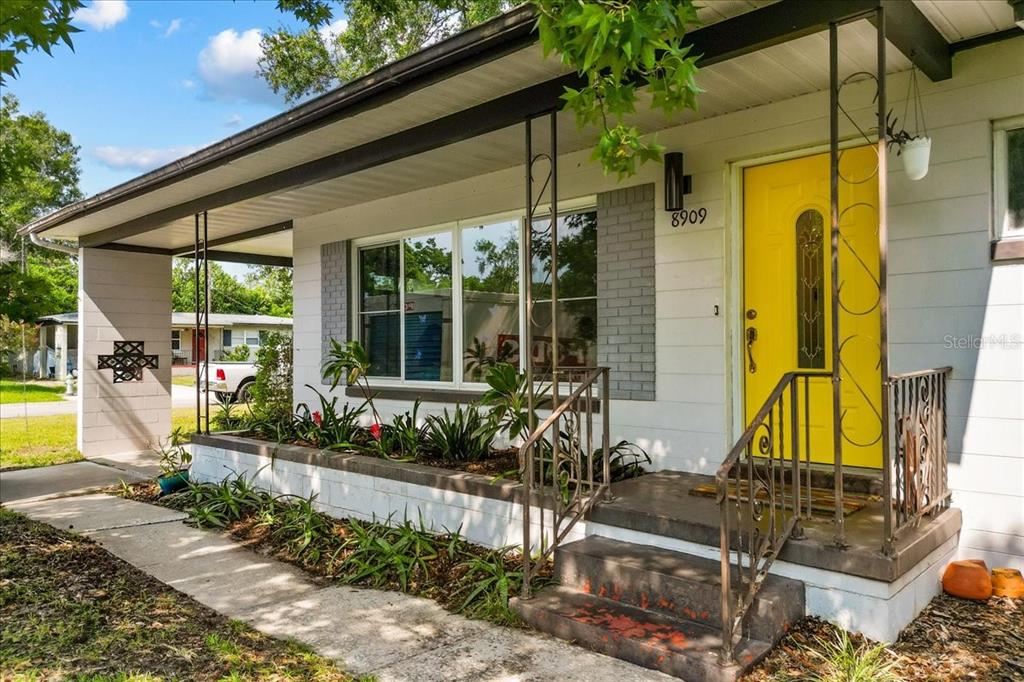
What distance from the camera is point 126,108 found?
3525 centimetres

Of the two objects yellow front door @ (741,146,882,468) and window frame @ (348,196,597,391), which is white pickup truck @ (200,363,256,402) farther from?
yellow front door @ (741,146,882,468)

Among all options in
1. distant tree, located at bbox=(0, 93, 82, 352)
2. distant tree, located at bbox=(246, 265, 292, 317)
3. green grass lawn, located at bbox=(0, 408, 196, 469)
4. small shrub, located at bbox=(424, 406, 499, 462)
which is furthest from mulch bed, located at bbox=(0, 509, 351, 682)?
distant tree, located at bbox=(246, 265, 292, 317)

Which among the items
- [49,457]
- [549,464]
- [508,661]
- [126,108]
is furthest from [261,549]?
[126,108]

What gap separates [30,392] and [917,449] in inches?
1001

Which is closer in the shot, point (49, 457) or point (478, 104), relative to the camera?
point (478, 104)

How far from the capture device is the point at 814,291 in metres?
4.45

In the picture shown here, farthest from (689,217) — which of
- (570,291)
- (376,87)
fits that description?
(376,87)

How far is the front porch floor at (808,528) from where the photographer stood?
10.0 feet

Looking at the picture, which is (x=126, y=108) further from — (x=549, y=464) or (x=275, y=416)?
(x=549, y=464)

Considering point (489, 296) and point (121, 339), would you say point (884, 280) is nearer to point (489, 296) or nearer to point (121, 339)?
point (489, 296)

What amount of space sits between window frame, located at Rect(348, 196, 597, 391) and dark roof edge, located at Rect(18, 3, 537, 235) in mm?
A: 1940

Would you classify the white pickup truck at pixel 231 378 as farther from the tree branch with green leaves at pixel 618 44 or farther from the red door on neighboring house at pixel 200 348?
the tree branch with green leaves at pixel 618 44

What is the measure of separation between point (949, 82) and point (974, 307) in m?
1.28

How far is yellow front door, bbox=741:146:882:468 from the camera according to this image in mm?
4207
